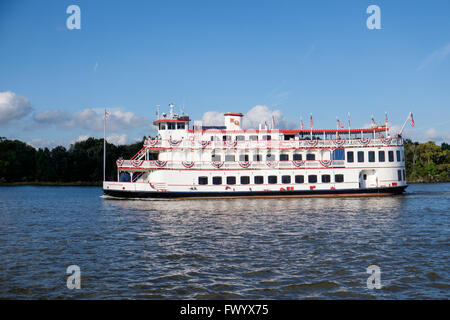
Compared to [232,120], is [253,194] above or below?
below

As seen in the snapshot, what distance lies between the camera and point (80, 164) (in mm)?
89750

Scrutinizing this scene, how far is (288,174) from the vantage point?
3522 cm

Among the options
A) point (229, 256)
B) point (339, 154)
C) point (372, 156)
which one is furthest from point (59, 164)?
point (229, 256)

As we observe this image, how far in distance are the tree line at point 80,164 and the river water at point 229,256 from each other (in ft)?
230

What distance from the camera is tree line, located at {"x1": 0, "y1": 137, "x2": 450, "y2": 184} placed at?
89.6 metres

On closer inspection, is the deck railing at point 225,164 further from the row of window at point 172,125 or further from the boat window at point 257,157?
the row of window at point 172,125

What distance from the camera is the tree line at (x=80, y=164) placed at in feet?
294

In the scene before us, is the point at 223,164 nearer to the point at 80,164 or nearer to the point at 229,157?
the point at 229,157

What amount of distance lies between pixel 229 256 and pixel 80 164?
85.0m

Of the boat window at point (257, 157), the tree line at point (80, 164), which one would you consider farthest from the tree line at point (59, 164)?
the boat window at point (257, 157)

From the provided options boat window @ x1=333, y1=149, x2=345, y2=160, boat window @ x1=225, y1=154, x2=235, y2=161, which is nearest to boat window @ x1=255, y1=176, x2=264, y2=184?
boat window @ x1=225, y1=154, x2=235, y2=161

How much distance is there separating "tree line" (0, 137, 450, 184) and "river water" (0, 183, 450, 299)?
7016 centimetres
